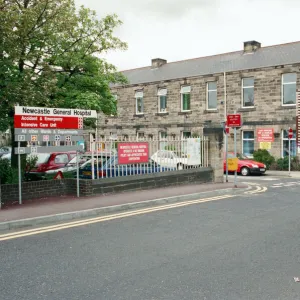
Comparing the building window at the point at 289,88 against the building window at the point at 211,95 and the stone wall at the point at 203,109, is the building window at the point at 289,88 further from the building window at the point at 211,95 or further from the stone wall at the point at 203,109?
the building window at the point at 211,95

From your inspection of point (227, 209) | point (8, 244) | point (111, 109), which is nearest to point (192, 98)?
point (111, 109)

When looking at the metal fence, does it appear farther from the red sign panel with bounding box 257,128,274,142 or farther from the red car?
the red sign panel with bounding box 257,128,274,142

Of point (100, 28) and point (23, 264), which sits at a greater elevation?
point (100, 28)

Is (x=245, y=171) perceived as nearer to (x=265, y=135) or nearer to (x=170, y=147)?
(x=265, y=135)

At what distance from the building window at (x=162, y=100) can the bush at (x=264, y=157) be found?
33.2ft

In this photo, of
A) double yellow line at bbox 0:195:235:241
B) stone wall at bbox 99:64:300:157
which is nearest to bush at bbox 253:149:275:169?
stone wall at bbox 99:64:300:157

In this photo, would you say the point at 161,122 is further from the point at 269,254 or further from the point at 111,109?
the point at 269,254

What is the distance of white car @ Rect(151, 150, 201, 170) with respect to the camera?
15.6 metres

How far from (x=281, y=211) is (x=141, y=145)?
5890mm

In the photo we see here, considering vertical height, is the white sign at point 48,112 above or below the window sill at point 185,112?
below

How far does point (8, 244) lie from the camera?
7184mm

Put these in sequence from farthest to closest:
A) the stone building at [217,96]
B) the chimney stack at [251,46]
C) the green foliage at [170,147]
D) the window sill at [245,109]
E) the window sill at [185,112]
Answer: the window sill at [185,112]
the chimney stack at [251,46]
the window sill at [245,109]
the stone building at [217,96]
the green foliage at [170,147]

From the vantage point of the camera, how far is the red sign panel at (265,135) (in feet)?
96.0

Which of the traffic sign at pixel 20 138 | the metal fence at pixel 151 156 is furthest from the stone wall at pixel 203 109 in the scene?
the traffic sign at pixel 20 138
